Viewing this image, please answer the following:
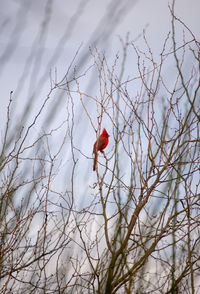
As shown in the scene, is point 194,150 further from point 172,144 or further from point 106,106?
point 106,106

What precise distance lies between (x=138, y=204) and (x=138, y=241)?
0.26 meters

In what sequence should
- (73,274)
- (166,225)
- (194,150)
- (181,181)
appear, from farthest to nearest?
(73,274) < (194,150) < (181,181) < (166,225)

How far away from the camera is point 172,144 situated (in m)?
2.49

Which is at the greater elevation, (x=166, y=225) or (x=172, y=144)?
(x=172, y=144)

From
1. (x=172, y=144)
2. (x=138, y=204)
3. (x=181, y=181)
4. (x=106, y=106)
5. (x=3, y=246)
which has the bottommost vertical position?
(x=3, y=246)

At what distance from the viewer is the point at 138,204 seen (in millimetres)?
2354


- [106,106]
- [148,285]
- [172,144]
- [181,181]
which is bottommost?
[148,285]

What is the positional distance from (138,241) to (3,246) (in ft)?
3.75

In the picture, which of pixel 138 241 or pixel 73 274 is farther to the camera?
pixel 73 274

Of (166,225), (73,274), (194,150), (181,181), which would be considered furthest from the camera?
(73,274)

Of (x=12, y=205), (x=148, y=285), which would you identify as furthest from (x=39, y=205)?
(x=148, y=285)

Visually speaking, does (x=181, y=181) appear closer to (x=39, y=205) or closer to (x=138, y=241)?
(x=138, y=241)

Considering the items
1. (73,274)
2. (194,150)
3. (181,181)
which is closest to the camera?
(181,181)

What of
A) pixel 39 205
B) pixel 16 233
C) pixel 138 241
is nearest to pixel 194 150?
pixel 138 241
